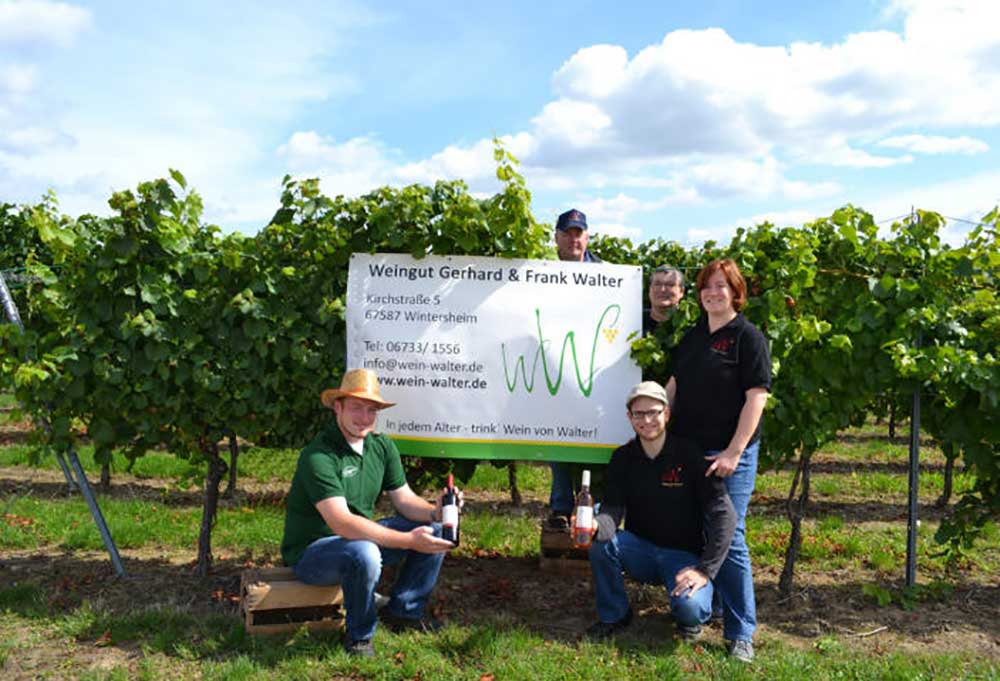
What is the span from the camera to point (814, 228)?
4820mm

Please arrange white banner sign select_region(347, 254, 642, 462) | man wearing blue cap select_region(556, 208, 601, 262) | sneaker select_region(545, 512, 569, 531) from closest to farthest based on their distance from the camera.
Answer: white banner sign select_region(347, 254, 642, 462) < man wearing blue cap select_region(556, 208, 601, 262) < sneaker select_region(545, 512, 569, 531)

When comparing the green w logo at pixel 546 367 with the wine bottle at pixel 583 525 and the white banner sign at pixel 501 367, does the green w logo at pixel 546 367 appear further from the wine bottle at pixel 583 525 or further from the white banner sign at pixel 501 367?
the wine bottle at pixel 583 525

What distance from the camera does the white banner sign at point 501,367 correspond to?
16.0ft

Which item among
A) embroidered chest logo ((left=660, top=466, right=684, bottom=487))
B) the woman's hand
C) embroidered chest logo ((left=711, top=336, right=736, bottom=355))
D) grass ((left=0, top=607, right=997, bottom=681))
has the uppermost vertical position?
embroidered chest logo ((left=711, top=336, right=736, bottom=355))

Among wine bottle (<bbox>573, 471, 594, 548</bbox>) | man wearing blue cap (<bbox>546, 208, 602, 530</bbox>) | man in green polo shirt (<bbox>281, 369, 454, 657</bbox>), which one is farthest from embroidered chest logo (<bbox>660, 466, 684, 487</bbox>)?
man in green polo shirt (<bbox>281, 369, 454, 657</bbox>)

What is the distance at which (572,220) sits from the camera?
5164 millimetres

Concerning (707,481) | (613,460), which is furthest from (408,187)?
(707,481)

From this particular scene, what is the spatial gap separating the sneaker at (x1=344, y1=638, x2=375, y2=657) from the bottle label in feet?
2.49

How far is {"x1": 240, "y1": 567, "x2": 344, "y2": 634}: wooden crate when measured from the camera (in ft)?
13.9

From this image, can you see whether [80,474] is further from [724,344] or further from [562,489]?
[724,344]

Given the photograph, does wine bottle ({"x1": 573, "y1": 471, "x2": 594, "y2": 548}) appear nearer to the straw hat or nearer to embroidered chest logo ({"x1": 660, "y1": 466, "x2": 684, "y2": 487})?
embroidered chest logo ({"x1": 660, "y1": 466, "x2": 684, "y2": 487})

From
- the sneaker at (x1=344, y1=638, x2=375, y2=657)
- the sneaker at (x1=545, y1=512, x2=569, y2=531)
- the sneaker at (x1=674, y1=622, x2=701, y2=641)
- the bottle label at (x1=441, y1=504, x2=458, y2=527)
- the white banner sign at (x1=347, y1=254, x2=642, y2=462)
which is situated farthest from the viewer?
the sneaker at (x1=545, y1=512, x2=569, y2=531)

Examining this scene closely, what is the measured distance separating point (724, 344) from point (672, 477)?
0.75 meters

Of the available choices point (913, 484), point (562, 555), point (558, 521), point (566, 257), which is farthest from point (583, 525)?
point (913, 484)
